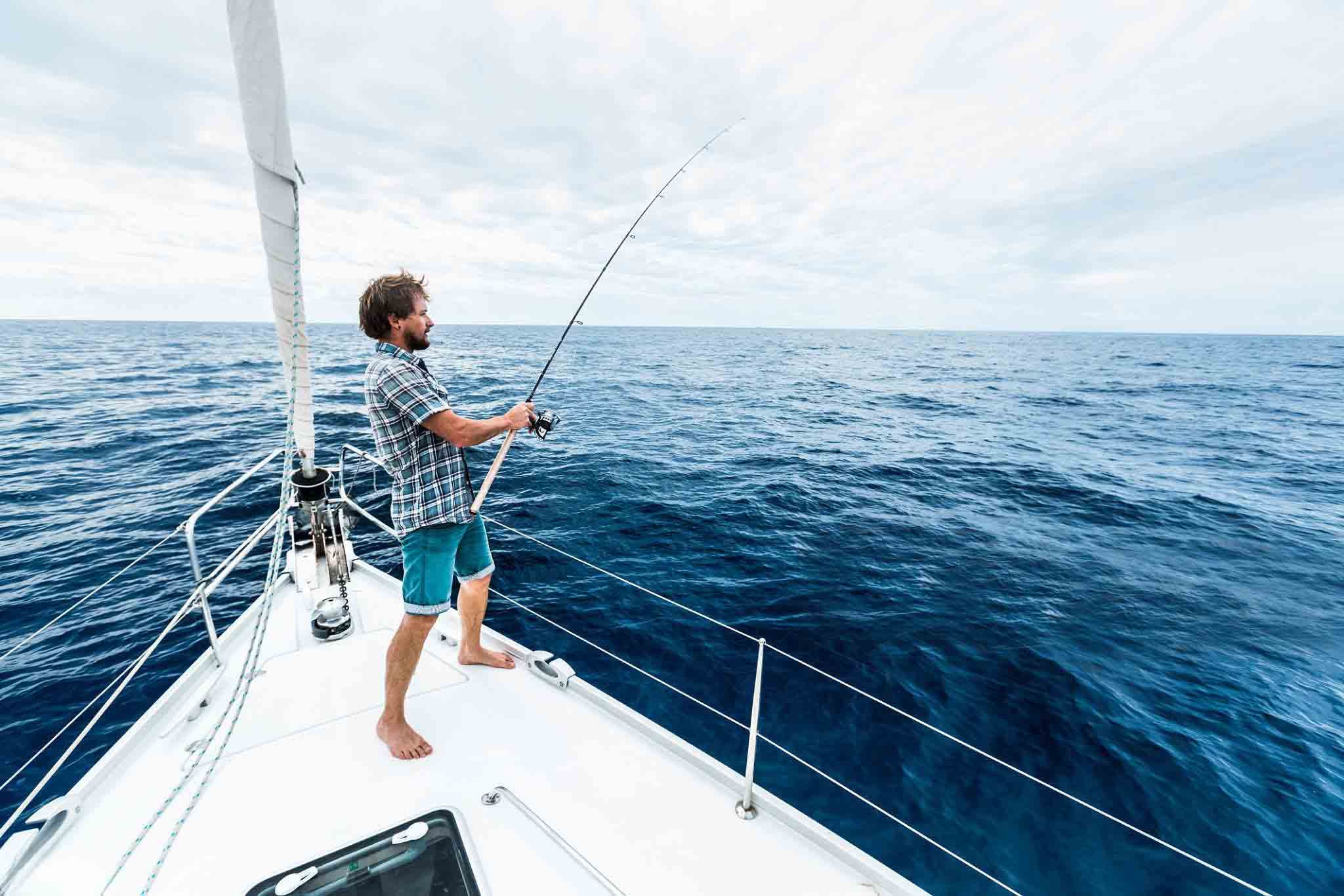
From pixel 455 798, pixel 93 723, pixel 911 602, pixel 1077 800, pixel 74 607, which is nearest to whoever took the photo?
pixel 1077 800

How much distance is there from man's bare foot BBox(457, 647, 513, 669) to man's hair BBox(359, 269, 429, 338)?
1881mm

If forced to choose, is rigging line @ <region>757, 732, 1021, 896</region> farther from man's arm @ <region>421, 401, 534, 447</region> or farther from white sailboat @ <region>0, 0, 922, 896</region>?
man's arm @ <region>421, 401, 534, 447</region>

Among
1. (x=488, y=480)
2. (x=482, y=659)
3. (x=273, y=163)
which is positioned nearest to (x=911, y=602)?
(x=482, y=659)

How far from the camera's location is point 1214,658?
17.1 feet

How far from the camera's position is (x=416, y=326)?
2426 millimetres

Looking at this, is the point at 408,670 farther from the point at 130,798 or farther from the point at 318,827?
the point at 130,798

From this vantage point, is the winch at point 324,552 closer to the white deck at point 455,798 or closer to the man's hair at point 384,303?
the white deck at point 455,798

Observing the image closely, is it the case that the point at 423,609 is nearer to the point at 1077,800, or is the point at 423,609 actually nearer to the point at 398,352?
the point at 398,352

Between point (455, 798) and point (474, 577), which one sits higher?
point (474, 577)

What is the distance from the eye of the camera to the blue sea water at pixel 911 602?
144 inches

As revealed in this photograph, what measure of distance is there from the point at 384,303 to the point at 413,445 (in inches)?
26.4

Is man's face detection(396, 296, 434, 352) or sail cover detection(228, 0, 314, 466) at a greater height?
sail cover detection(228, 0, 314, 466)

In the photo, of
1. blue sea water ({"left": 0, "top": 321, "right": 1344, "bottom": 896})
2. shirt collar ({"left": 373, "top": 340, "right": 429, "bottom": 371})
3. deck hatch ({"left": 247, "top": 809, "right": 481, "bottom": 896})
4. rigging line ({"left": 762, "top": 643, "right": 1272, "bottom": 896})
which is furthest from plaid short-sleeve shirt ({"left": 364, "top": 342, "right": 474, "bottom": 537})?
blue sea water ({"left": 0, "top": 321, "right": 1344, "bottom": 896})

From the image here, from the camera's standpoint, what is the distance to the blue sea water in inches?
144
